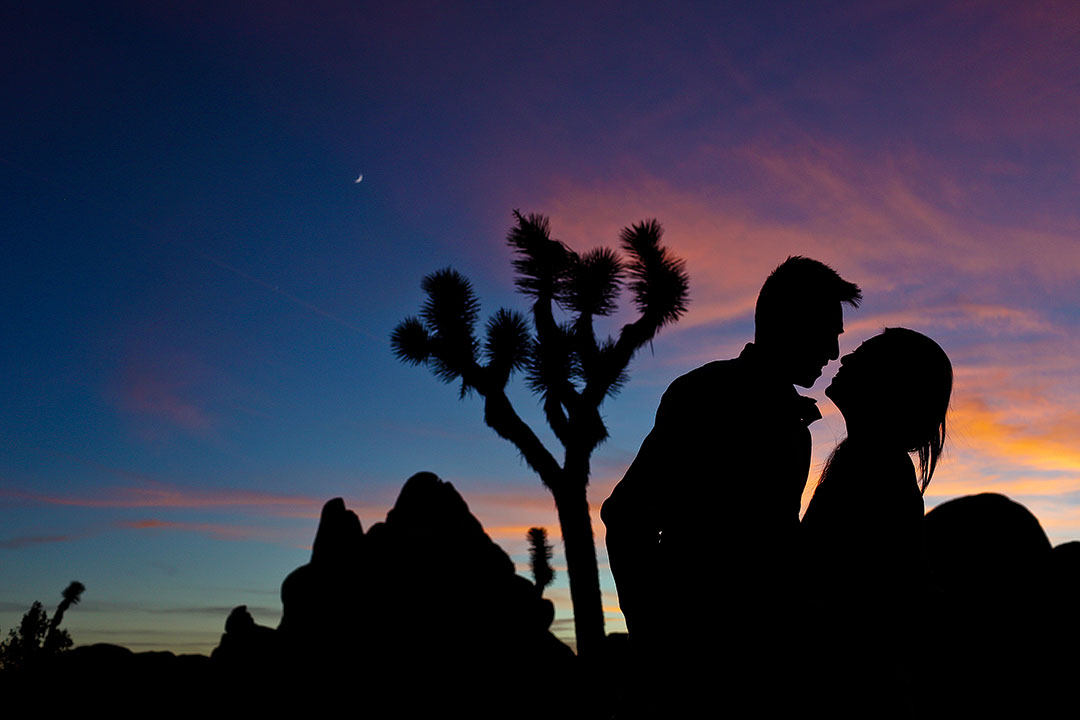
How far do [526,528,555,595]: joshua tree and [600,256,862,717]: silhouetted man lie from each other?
811 inches

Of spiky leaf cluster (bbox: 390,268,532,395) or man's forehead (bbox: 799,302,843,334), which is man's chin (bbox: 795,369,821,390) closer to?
man's forehead (bbox: 799,302,843,334)

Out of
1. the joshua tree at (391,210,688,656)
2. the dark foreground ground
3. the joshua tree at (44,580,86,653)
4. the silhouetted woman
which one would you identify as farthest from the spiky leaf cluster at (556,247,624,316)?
the joshua tree at (44,580,86,653)

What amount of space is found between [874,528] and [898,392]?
41cm

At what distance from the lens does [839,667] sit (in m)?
1.50

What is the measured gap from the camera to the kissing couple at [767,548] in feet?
4.86

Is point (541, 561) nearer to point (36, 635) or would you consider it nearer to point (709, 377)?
point (709, 377)

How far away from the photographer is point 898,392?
196 centimetres

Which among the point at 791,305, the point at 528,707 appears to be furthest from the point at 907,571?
the point at 528,707

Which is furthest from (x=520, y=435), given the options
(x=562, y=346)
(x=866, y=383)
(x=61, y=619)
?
(x=61, y=619)

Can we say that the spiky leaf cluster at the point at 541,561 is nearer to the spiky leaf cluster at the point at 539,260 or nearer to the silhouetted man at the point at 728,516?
the spiky leaf cluster at the point at 539,260


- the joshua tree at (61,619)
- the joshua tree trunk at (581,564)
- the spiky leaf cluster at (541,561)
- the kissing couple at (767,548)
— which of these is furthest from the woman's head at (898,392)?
the joshua tree at (61,619)

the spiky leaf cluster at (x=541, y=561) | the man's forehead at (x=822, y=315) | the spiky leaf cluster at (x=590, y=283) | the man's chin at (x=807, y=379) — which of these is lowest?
the man's chin at (x=807, y=379)

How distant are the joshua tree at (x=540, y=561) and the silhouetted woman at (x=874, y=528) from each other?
66.0 ft

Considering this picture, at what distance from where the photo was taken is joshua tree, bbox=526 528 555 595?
2144 cm
